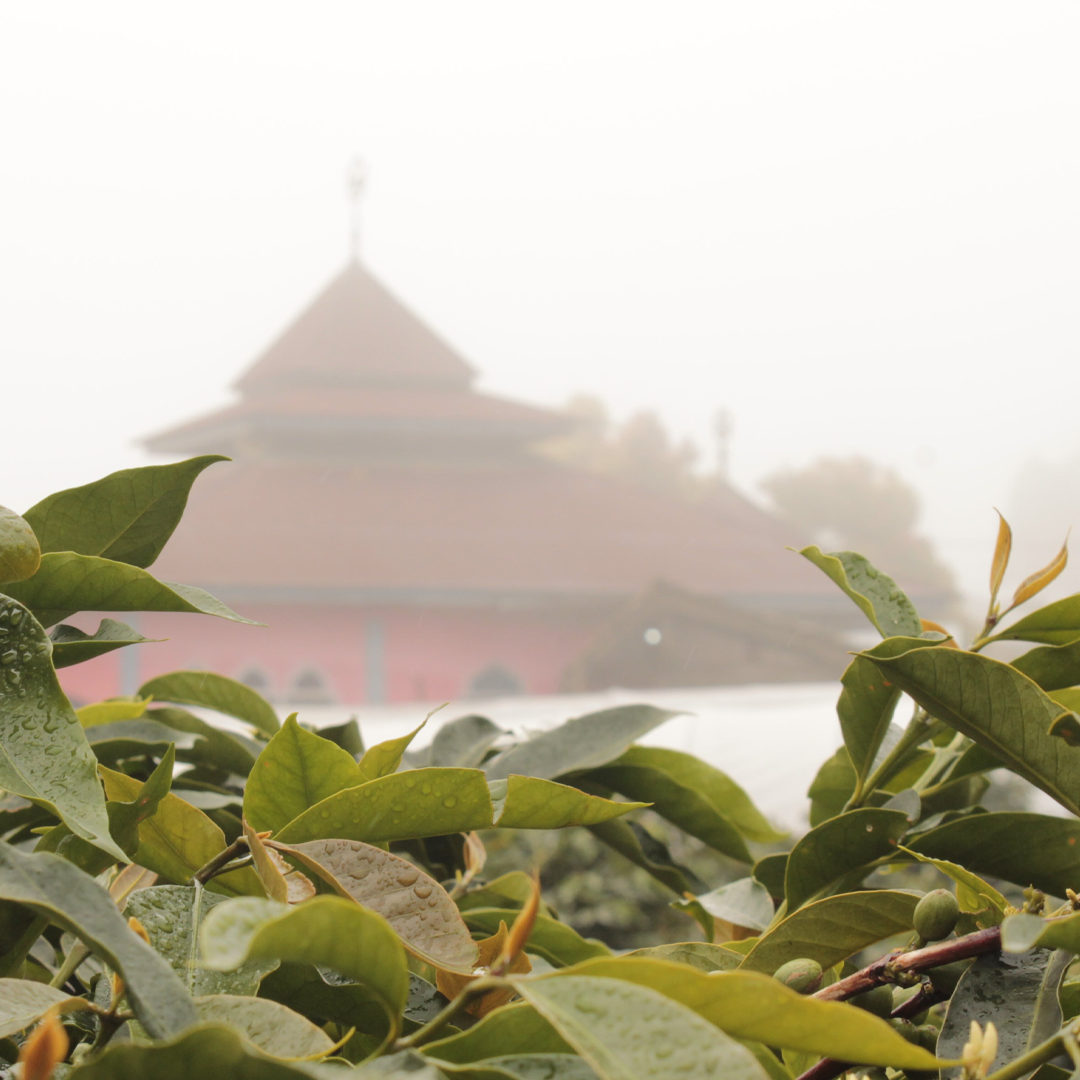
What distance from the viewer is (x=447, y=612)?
386 inches

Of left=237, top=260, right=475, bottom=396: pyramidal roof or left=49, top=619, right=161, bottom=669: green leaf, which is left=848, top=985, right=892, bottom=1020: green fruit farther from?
left=237, top=260, right=475, bottom=396: pyramidal roof

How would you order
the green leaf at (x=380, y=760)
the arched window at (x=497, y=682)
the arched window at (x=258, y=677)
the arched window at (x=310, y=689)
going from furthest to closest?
the arched window at (x=497, y=682), the arched window at (x=258, y=677), the arched window at (x=310, y=689), the green leaf at (x=380, y=760)

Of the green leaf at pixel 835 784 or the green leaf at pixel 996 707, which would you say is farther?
the green leaf at pixel 835 784

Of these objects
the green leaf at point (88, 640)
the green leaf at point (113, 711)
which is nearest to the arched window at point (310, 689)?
the green leaf at point (113, 711)

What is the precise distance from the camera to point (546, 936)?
25 cm

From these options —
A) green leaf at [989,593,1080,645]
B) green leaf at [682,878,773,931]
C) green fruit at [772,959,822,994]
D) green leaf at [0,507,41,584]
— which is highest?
green leaf at [0,507,41,584]

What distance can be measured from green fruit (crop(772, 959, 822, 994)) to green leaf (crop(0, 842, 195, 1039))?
10 centimetres

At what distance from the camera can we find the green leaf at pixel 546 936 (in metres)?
0.25

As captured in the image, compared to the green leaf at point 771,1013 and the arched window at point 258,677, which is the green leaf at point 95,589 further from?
the arched window at point 258,677

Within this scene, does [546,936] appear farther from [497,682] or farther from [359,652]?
[497,682]

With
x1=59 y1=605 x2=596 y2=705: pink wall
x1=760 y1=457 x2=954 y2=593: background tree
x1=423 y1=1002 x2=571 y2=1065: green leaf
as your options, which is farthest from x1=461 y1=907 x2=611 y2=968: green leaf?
x1=760 y1=457 x2=954 y2=593: background tree

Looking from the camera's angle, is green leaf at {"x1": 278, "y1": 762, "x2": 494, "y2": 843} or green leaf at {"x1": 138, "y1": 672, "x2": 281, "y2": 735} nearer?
green leaf at {"x1": 278, "y1": 762, "x2": 494, "y2": 843}

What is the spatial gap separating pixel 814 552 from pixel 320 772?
12cm

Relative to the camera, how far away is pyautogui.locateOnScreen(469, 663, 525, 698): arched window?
993 cm
